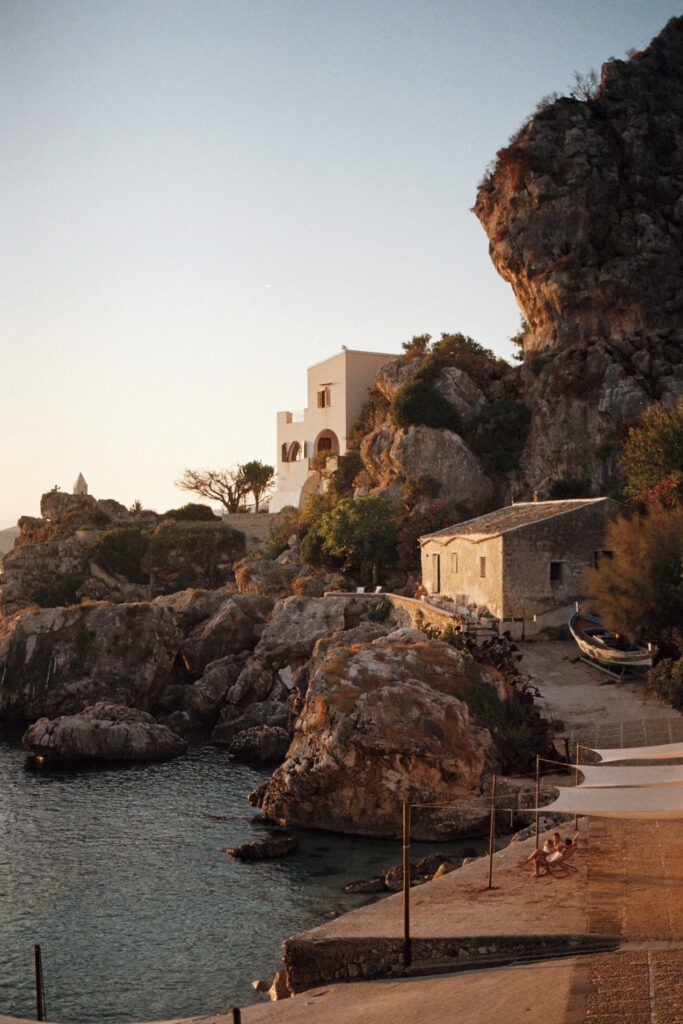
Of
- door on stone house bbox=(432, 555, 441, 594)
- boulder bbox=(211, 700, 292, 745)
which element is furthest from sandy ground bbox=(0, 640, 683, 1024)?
door on stone house bbox=(432, 555, 441, 594)

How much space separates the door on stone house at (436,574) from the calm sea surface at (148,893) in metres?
16.0

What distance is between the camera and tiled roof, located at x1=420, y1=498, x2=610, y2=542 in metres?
38.6

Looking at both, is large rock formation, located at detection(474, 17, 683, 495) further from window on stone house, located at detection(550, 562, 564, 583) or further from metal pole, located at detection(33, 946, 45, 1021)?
metal pole, located at detection(33, 946, 45, 1021)

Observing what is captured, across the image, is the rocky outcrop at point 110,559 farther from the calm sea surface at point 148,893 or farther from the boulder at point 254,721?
the calm sea surface at point 148,893

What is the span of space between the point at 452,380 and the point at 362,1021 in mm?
51242

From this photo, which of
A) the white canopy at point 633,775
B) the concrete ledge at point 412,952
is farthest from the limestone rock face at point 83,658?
the concrete ledge at point 412,952

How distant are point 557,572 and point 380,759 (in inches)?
552

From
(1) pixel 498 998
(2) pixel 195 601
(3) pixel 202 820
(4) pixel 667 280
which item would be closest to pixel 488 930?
(1) pixel 498 998

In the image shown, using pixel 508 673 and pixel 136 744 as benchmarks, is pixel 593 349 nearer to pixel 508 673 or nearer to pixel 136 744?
pixel 508 673

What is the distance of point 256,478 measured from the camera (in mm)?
83875

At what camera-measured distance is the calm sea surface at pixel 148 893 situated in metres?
18.2

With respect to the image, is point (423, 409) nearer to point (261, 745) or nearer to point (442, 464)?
point (442, 464)

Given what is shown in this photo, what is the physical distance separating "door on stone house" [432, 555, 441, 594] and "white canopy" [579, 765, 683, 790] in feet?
86.4

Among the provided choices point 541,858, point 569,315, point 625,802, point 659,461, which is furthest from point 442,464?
point 625,802
